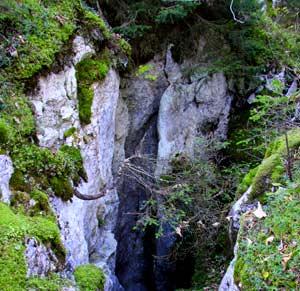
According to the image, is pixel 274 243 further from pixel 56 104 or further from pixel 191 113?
pixel 191 113

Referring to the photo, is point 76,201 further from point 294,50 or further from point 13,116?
point 294,50

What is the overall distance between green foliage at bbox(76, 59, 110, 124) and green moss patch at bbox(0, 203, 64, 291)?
2.87m

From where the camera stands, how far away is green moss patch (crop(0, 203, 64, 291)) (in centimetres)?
267

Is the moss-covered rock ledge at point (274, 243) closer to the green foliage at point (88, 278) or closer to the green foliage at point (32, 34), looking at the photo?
the green foliage at point (88, 278)

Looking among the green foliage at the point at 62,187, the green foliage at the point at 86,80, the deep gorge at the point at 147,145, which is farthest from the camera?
the green foliage at the point at 86,80

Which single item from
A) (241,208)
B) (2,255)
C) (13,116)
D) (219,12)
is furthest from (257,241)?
(219,12)

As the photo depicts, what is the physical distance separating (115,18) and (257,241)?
6.67 meters

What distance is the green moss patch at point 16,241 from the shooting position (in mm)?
2672

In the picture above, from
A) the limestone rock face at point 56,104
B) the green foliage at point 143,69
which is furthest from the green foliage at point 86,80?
the green foliage at point 143,69

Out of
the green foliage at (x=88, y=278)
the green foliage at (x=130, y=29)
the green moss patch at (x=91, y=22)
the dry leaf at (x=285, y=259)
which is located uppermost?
the green foliage at (x=130, y=29)

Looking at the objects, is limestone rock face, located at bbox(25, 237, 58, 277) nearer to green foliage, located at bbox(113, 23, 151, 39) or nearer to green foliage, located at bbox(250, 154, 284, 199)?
green foliage, located at bbox(250, 154, 284, 199)

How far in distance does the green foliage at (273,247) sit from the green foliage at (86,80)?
11.9 feet

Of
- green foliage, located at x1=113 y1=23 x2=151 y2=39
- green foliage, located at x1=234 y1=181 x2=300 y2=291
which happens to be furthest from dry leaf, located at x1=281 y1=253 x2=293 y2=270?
green foliage, located at x1=113 y1=23 x2=151 y2=39

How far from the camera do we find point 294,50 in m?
8.39
